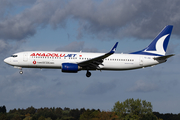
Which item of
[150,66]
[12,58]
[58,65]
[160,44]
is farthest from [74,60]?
[160,44]

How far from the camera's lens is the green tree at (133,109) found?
117812mm

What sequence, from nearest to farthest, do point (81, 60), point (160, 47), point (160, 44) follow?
point (81, 60), point (160, 47), point (160, 44)

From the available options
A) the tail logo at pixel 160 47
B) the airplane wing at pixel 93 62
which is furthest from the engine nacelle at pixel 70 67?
the tail logo at pixel 160 47

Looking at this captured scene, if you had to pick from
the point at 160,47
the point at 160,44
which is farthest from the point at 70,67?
the point at 160,44

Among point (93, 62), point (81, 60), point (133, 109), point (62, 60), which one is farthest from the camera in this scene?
point (133, 109)

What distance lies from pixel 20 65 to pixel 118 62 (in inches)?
701

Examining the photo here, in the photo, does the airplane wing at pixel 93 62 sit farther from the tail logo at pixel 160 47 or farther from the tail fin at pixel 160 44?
the tail logo at pixel 160 47

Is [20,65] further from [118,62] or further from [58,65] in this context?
[118,62]

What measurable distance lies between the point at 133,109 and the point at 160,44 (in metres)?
70.1

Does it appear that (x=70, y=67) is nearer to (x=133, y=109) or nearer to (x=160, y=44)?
(x=160, y=44)

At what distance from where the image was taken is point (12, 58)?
5012 centimetres

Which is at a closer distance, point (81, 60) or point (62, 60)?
point (62, 60)

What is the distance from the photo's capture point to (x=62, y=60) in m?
49.3

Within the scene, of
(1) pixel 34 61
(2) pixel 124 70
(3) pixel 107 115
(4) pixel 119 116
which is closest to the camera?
(1) pixel 34 61
